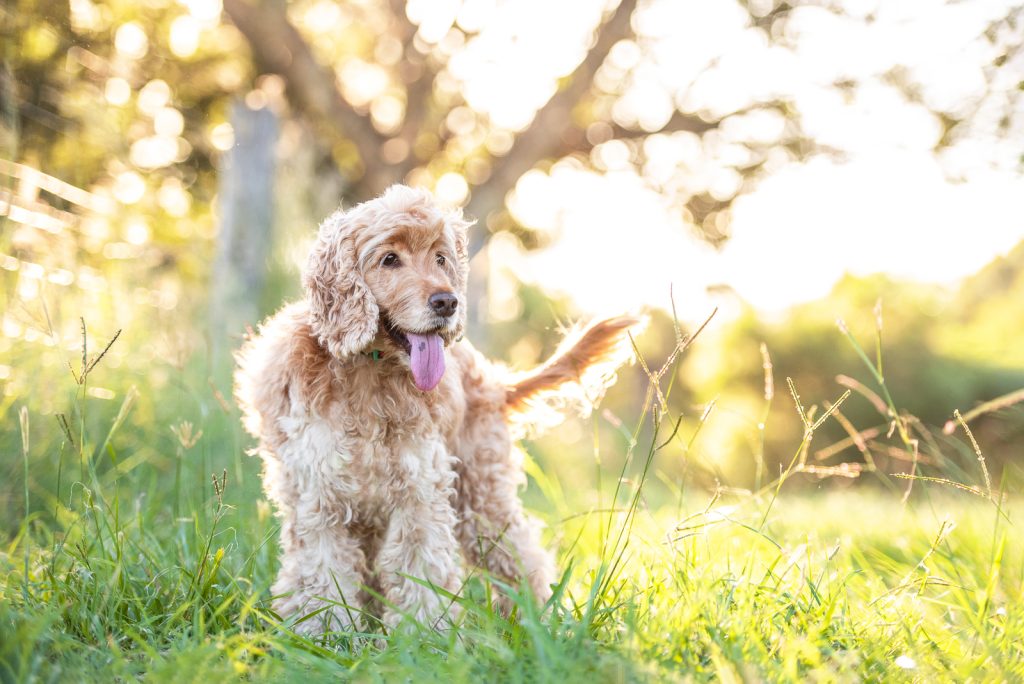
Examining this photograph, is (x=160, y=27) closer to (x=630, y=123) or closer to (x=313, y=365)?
(x=630, y=123)

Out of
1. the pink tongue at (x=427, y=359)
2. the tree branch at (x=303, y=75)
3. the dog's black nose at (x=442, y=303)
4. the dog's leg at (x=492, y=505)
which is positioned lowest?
the dog's leg at (x=492, y=505)

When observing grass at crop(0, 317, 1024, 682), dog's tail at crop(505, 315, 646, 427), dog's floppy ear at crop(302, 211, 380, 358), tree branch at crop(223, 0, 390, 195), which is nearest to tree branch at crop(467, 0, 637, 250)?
tree branch at crop(223, 0, 390, 195)

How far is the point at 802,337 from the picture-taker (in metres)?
11.7

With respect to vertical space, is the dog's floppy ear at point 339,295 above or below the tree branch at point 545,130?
below

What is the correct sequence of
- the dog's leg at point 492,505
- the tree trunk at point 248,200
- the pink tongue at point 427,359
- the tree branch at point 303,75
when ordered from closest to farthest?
1. the pink tongue at point 427,359
2. the dog's leg at point 492,505
3. the tree trunk at point 248,200
4. the tree branch at point 303,75

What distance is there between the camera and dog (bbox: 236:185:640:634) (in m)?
2.99

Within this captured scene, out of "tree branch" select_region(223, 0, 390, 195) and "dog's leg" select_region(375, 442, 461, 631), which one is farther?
"tree branch" select_region(223, 0, 390, 195)

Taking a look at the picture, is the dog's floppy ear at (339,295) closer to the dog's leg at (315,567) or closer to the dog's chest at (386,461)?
the dog's chest at (386,461)

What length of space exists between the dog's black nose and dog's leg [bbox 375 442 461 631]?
0.53 meters

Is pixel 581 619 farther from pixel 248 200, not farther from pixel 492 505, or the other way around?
pixel 248 200

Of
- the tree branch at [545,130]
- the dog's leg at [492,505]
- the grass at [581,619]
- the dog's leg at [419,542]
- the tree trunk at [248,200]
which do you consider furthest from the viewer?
the tree branch at [545,130]

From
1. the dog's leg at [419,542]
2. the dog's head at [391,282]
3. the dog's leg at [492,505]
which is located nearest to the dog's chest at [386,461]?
the dog's leg at [419,542]

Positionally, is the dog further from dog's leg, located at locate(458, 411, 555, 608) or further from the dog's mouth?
dog's leg, located at locate(458, 411, 555, 608)

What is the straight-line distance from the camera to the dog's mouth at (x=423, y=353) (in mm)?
2928
